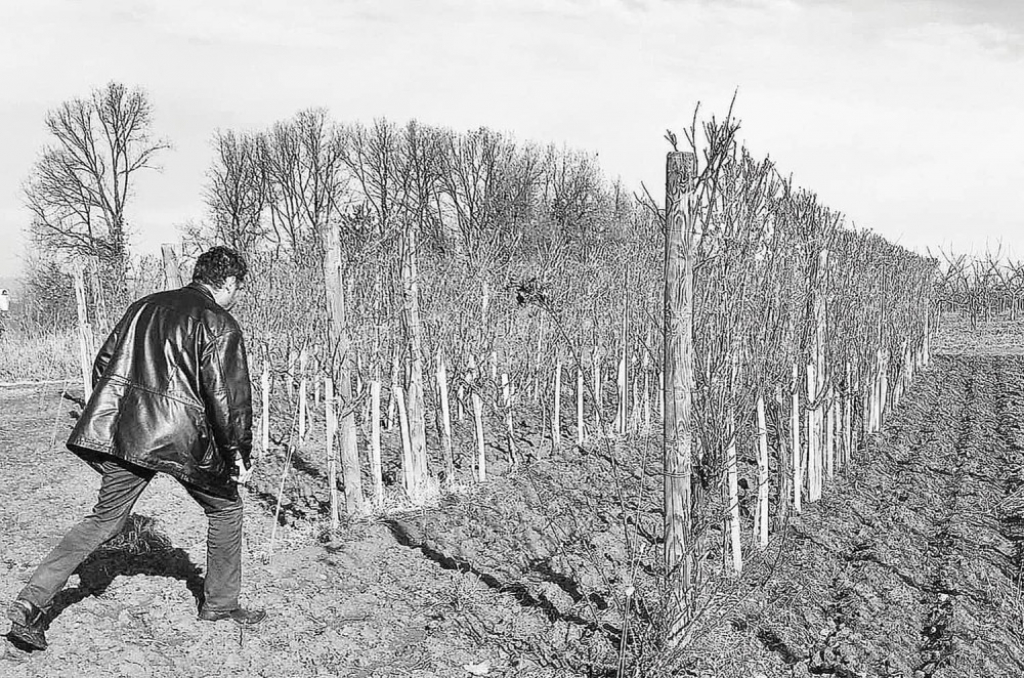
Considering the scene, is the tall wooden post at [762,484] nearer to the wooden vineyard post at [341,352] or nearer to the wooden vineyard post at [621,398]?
the wooden vineyard post at [341,352]

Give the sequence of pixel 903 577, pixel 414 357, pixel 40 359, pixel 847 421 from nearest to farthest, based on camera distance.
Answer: pixel 903 577 < pixel 414 357 < pixel 847 421 < pixel 40 359

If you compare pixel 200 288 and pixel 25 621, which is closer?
pixel 25 621

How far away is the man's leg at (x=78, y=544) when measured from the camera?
12.6 feet

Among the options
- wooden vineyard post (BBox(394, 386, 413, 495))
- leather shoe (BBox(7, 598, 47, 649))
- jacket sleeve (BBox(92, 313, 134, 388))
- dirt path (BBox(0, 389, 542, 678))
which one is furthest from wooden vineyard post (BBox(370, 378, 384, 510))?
leather shoe (BBox(7, 598, 47, 649))

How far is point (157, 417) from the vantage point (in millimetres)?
3988

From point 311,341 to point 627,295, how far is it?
3.81 m

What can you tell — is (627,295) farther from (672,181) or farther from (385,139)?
(385,139)

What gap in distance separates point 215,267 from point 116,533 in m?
1.27

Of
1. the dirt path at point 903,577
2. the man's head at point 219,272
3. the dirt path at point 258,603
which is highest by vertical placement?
the man's head at point 219,272

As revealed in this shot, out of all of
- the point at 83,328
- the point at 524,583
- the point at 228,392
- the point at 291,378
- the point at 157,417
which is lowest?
the point at 524,583

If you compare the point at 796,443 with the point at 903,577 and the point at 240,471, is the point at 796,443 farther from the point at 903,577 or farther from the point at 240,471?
the point at 240,471

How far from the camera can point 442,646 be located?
445 cm

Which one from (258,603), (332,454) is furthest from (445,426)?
(258,603)

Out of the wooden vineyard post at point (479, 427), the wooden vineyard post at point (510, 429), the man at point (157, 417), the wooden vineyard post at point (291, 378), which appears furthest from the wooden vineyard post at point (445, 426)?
the man at point (157, 417)
